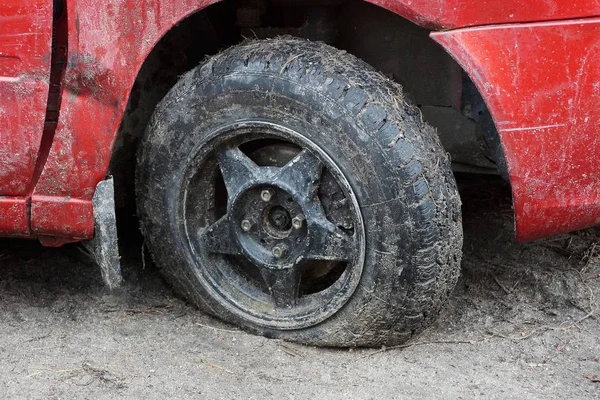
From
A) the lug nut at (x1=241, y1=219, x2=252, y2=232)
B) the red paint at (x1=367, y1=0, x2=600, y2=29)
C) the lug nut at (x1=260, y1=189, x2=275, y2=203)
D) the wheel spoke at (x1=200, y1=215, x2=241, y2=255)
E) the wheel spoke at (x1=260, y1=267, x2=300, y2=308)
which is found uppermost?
the red paint at (x1=367, y1=0, x2=600, y2=29)

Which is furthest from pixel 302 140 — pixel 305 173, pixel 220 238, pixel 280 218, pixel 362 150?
pixel 220 238

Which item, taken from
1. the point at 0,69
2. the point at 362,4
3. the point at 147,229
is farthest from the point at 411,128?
the point at 0,69

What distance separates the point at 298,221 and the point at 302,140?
28 centimetres

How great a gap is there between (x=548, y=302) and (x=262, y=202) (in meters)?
1.20

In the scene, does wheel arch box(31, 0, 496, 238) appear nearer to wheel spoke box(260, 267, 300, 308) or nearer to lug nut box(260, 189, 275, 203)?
lug nut box(260, 189, 275, 203)

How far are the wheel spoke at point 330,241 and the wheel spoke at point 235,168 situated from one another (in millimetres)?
287

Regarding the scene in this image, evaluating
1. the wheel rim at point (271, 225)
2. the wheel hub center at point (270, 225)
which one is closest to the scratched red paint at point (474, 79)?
the wheel rim at point (271, 225)

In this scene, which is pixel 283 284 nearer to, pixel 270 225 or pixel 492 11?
pixel 270 225

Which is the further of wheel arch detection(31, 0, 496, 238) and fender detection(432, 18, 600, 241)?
wheel arch detection(31, 0, 496, 238)

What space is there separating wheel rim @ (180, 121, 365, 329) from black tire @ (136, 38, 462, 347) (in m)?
0.04

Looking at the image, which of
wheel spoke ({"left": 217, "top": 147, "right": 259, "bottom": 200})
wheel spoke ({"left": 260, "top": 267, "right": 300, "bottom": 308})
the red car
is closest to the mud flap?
the red car

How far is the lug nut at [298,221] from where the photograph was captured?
2.94m

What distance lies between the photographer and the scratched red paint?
8.45 ft

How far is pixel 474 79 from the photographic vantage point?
8.49 feet
